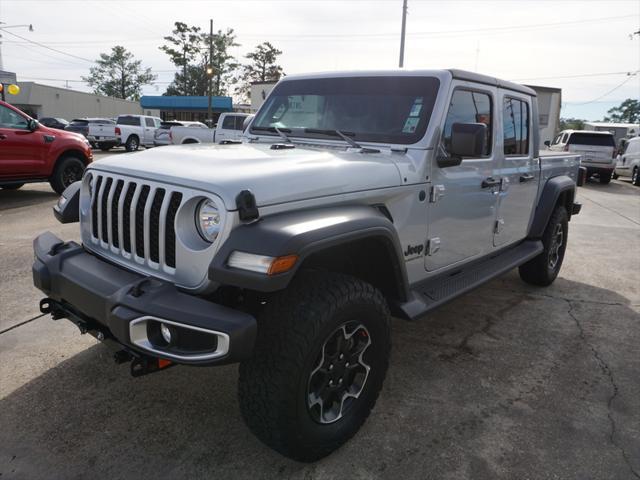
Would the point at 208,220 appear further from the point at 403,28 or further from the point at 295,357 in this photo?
the point at 403,28

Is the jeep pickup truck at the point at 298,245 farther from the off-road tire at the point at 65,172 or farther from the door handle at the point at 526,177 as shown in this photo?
the off-road tire at the point at 65,172

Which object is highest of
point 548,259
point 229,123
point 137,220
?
point 229,123

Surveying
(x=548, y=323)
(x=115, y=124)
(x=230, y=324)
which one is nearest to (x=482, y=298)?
(x=548, y=323)

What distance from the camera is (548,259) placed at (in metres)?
5.21

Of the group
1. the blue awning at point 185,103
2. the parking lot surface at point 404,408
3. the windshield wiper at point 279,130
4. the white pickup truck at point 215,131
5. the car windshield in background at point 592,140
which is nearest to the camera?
the parking lot surface at point 404,408

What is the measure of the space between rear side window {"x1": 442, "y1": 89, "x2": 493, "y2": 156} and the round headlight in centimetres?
167

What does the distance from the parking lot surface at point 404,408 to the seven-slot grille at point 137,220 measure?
946 mm

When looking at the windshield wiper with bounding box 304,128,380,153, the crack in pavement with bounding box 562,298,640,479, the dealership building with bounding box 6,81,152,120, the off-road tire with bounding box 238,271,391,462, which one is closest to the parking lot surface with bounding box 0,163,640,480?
the crack in pavement with bounding box 562,298,640,479

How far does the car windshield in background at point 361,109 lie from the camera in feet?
10.5

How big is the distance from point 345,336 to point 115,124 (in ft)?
77.7

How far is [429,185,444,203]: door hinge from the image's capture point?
3.08 metres

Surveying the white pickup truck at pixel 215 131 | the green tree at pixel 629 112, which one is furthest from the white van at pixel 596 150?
the green tree at pixel 629 112

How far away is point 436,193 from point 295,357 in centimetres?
151

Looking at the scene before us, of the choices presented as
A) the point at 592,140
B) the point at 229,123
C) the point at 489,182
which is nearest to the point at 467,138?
the point at 489,182
